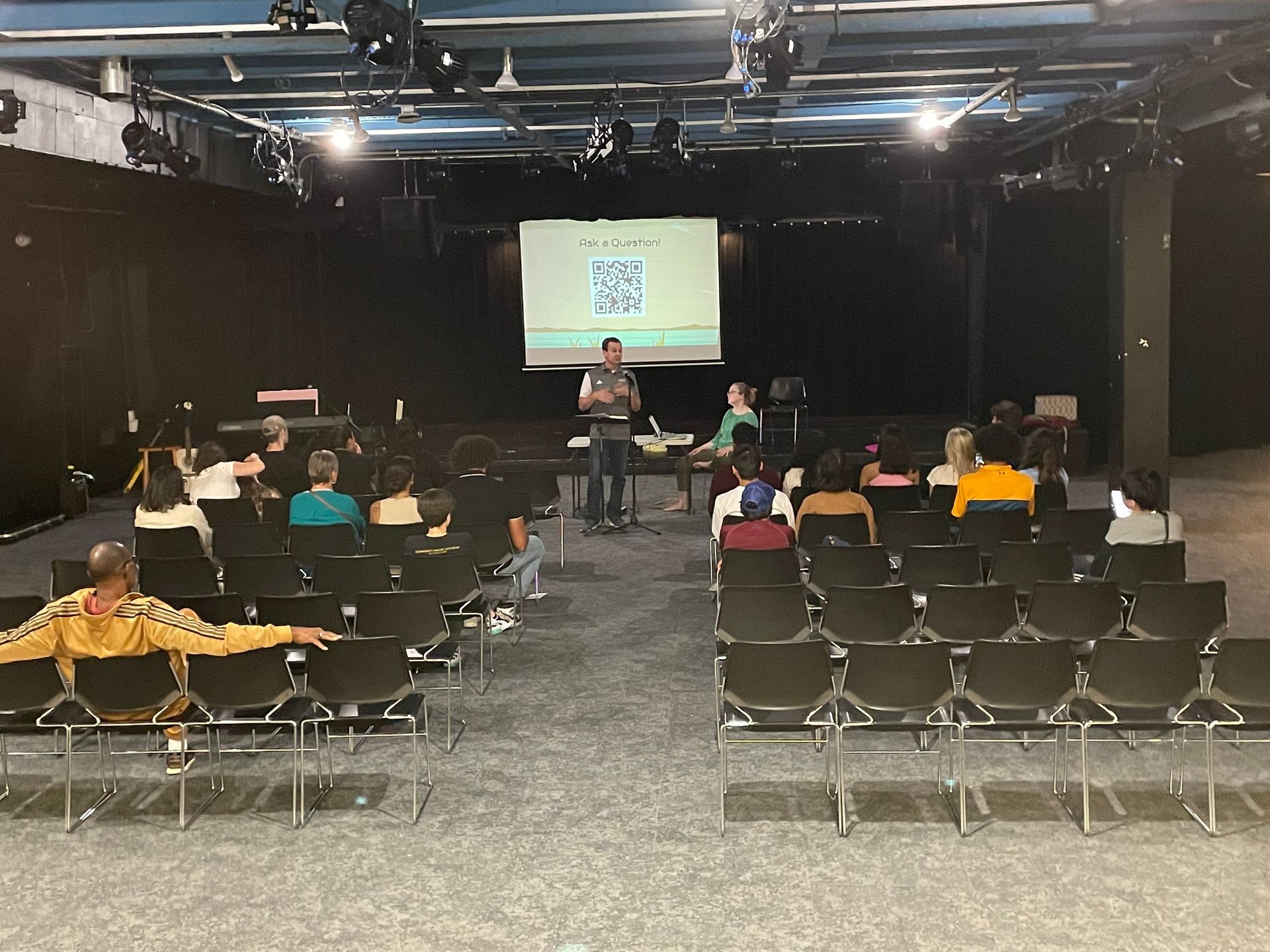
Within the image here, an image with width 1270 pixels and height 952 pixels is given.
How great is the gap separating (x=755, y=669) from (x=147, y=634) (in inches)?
98.3

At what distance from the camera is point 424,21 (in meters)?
7.29

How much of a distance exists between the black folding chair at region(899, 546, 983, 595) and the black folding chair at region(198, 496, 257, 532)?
4.14 metres

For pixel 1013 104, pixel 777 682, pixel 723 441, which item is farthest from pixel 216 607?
pixel 1013 104

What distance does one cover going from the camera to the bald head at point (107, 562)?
5176 mm

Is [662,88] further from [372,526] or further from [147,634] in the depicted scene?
[147,634]

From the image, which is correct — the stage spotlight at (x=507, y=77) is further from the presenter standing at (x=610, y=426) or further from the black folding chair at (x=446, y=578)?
the black folding chair at (x=446, y=578)

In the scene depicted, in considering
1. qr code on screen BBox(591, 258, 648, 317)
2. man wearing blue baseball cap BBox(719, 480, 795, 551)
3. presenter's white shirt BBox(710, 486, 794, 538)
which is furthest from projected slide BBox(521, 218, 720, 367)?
man wearing blue baseball cap BBox(719, 480, 795, 551)

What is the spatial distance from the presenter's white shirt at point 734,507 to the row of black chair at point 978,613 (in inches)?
61.7

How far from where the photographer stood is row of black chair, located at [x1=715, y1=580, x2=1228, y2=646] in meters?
5.72

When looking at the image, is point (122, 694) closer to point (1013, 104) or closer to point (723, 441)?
point (723, 441)

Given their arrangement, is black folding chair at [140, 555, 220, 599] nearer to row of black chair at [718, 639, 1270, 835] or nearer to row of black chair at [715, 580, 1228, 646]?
row of black chair at [715, 580, 1228, 646]

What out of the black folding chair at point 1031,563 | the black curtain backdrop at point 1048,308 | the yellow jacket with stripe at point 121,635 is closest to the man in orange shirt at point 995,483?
the black folding chair at point 1031,563

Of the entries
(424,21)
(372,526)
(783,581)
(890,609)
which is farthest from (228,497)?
(890,609)

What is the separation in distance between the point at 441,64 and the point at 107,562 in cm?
363
